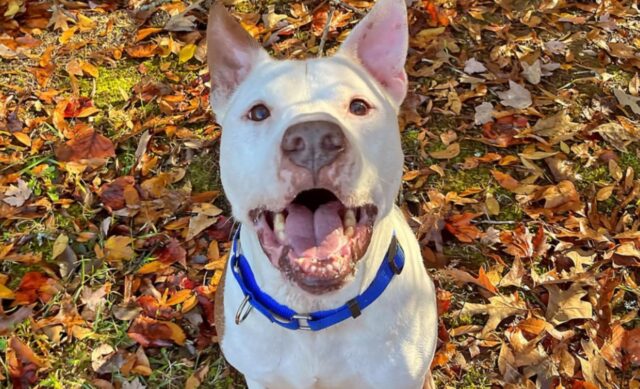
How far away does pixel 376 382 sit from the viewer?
112 inches

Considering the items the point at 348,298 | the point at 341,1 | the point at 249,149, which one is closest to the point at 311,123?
the point at 249,149

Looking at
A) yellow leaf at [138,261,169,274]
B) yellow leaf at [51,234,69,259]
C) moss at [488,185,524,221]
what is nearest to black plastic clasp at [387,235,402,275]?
moss at [488,185,524,221]

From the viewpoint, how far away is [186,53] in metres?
5.70

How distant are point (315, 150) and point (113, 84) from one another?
12.5 feet

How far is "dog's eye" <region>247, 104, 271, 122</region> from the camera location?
2.62 meters

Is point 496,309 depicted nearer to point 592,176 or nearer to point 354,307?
point 592,176

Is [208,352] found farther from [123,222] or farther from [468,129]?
[468,129]

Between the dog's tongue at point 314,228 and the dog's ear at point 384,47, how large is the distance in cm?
76

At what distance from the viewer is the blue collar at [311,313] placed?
2.71m

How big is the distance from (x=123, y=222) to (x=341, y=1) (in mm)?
2667

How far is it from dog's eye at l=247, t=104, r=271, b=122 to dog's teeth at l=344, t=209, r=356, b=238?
0.49 metres

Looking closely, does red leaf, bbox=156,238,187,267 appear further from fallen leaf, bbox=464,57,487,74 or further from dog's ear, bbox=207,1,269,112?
fallen leaf, bbox=464,57,487,74

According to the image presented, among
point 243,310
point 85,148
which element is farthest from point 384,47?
point 85,148

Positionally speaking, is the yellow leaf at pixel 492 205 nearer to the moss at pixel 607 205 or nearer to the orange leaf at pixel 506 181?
the orange leaf at pixel 506 181
